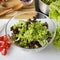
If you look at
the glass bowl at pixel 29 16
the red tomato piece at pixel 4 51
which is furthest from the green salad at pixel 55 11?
the red tomato piece at pixel 4 51

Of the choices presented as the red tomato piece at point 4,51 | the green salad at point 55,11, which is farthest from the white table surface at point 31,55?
the green salad at point 55,11

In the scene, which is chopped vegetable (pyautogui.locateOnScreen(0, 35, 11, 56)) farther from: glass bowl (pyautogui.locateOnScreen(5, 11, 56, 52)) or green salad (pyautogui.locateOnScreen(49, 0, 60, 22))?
green salad (pyautogui.locateOnScreen(49, 0, 60, 22))

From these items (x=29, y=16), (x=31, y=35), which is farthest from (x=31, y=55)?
(x=29, y=16)

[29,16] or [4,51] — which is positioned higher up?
[29,16]

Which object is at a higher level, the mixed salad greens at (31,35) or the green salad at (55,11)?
the green salad at (55,11)

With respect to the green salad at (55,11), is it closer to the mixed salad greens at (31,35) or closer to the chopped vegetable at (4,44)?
the mixed salad greens at (31,35)

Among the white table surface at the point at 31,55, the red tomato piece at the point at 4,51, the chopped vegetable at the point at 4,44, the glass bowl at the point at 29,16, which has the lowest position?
the white table surface at the point at 31,55

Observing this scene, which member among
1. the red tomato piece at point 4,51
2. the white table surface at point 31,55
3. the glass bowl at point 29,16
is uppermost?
the glass bowl at point 29,16

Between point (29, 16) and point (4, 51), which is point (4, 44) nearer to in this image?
point (4, 51)

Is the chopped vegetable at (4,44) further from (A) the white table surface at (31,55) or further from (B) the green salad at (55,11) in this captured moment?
(B) the green salad at (55,11)
